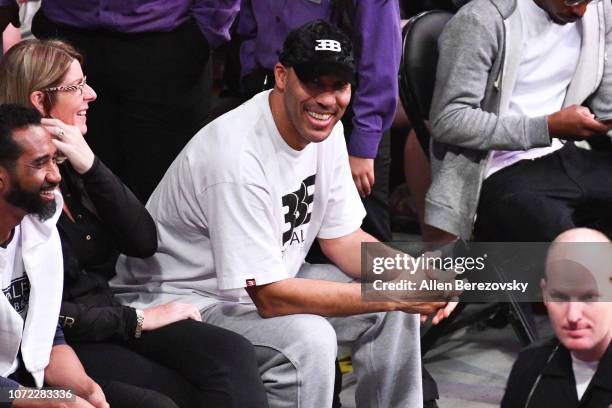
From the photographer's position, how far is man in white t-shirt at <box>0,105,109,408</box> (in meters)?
2.96

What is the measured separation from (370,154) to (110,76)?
0.87m

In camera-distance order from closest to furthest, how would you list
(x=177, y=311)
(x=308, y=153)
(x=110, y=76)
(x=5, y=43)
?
(x=177, y=311) → (x=308, y=153) → (x=110, y=76) → (x=5, y=43)

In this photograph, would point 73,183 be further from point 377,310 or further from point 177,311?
point 377,310

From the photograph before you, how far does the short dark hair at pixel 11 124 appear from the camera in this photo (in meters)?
2.94

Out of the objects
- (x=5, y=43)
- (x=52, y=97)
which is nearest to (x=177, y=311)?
(x=52, y=97)

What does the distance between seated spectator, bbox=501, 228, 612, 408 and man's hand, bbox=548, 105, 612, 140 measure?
4.45 ft

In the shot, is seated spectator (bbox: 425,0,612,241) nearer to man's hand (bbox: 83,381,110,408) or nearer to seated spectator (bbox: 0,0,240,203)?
seated spectator (bbox: 0,0,240,203)

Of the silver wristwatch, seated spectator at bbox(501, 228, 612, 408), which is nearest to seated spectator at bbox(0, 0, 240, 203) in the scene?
the silver wristwatch

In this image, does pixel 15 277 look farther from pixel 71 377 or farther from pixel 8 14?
pixel 8 14

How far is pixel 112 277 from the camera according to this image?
369 centimetres

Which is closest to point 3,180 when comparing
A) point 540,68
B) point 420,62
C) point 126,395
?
point 126,395

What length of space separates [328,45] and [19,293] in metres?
1.07

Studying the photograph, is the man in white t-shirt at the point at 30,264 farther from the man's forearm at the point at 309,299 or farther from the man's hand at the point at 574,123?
the man's hand at the point at 574,123

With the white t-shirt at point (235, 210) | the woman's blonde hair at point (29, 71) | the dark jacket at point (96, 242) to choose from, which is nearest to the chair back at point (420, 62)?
the white t-shirt at point (235, 210)
